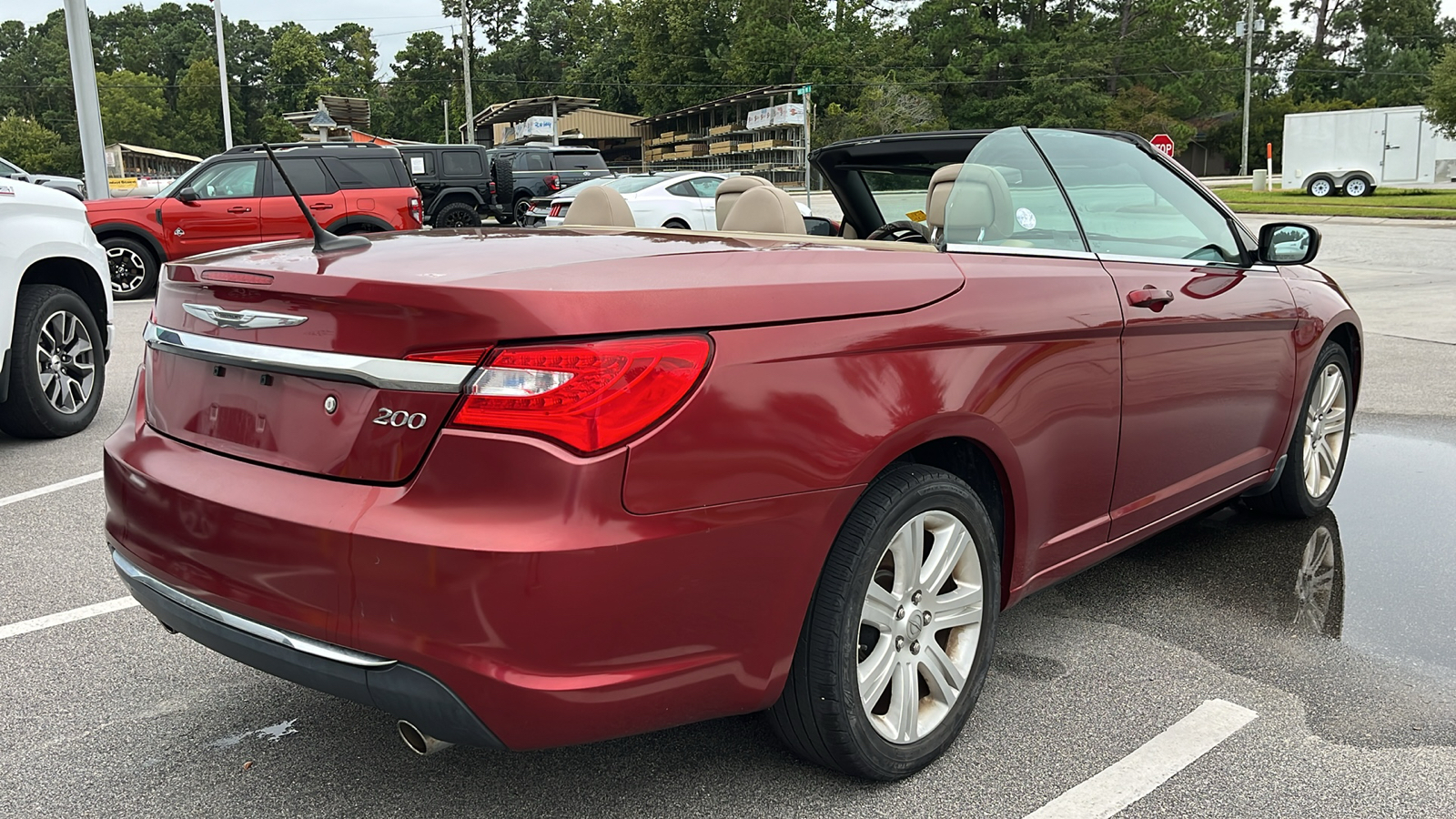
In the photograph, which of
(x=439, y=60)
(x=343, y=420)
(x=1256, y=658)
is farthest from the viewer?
(x=439, y=60)

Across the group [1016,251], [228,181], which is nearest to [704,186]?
[228,181]

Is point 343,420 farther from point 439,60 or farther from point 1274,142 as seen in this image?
point 439,60

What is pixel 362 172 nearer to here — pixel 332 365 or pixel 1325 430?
pixel 1325 430

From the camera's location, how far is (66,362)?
20.3ft

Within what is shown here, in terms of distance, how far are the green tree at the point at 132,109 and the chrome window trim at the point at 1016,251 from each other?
107 meters

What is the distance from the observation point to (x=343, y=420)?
6.83ft

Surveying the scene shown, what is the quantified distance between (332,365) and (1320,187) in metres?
40.6

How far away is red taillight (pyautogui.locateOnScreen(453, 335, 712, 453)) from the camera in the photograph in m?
1.93

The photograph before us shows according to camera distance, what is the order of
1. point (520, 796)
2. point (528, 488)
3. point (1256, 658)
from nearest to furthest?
point (528, 488) < point (520, 796) < point (1256, 658)

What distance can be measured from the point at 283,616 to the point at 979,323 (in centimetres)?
157

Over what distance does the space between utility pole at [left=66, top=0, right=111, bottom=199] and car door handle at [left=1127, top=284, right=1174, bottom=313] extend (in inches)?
552

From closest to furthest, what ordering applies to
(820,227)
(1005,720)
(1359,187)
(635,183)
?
(1005,720) → (820,227) → (635,183) → (1359,187)

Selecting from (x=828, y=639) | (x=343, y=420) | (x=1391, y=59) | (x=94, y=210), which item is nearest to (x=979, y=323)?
(x=828, y=639)

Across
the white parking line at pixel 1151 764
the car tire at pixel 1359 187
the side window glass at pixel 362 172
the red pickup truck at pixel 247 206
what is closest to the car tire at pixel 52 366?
the white parking line at pixel 1151 764
